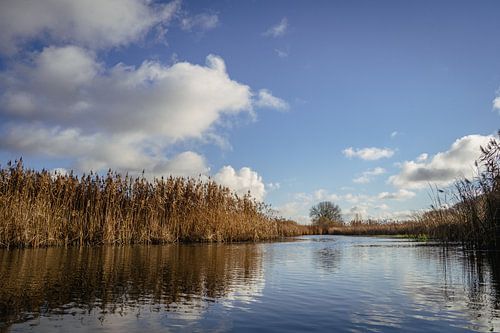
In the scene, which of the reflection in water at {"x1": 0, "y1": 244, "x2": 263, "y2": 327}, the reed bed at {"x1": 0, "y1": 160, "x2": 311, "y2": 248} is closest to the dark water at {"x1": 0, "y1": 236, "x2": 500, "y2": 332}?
the reflection in water at {"x1": 0, "y1": 244, "x2": 263, "y2": 327}

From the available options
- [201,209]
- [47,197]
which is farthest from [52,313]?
[201,209]

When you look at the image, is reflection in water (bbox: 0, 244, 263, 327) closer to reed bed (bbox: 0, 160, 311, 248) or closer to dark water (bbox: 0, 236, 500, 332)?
dark water (bbox: 0, 236, 500, 332)

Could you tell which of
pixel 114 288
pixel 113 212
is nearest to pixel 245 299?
pixel 114 288

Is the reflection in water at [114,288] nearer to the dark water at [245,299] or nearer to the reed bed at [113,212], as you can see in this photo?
the dark water at [245,299]

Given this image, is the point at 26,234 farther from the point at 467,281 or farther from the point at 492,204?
the point at 492,204

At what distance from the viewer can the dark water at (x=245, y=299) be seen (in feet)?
14.6

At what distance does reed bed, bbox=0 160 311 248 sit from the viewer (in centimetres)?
1691

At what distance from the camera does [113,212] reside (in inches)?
841

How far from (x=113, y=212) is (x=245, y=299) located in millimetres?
17022

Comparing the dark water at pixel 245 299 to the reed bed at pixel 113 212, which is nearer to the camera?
the dark water at pixel 245 299

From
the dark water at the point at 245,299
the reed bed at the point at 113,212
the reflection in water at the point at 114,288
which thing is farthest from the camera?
the reed bed at the point at 113,212

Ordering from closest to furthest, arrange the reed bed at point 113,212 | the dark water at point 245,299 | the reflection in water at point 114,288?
the dark water at point 245,299, the reflection in water at point 114,288, the reed bed at point 113,212

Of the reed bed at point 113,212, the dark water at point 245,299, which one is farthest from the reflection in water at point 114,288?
the reed bed at point 113,212

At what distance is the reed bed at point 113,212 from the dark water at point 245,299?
7828mm
